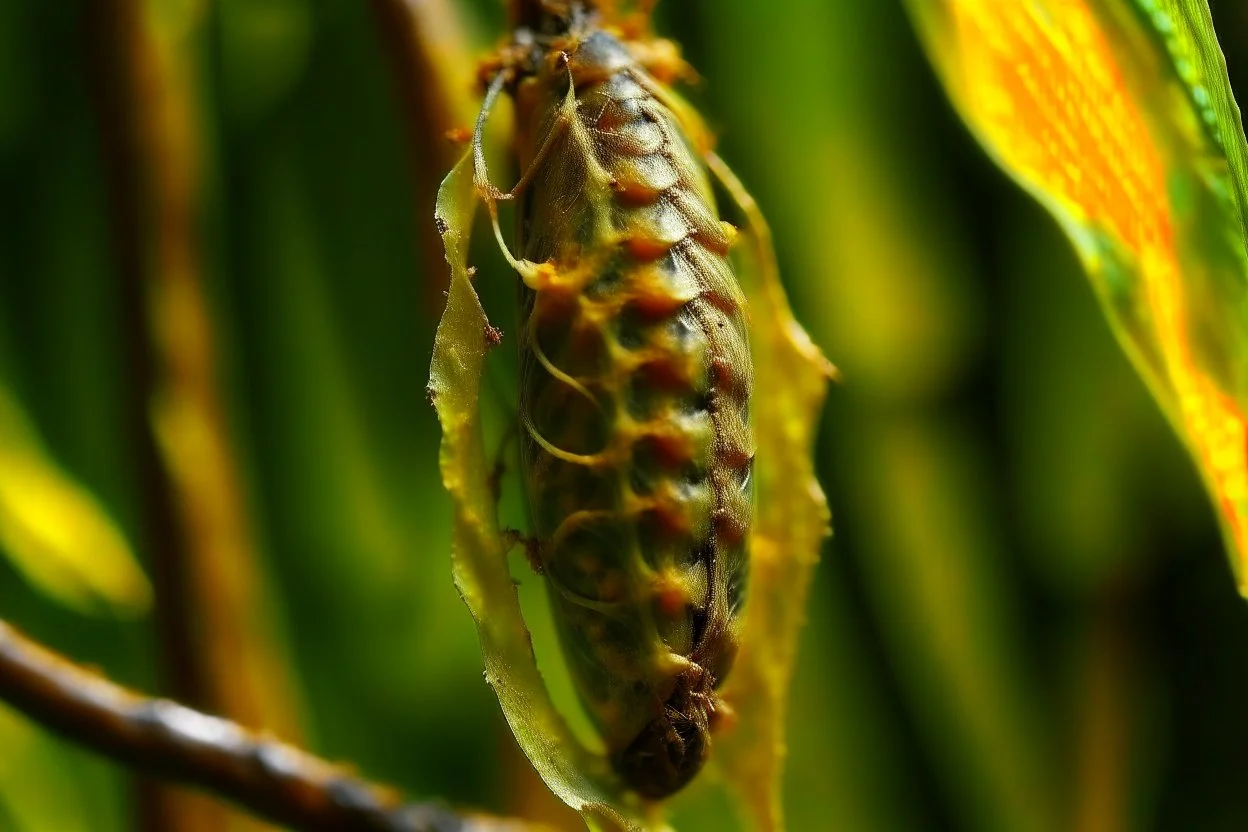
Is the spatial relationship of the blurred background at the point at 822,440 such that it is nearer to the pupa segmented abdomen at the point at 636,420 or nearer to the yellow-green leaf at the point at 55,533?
the yellow-green leaf at the point at 55,533

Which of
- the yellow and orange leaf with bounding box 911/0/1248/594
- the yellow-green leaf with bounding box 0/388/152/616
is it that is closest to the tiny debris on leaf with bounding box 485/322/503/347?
the yellow and orange leaf with bounding box 911/0/1248/594

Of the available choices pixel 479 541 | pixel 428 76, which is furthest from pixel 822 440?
pixel 479 541


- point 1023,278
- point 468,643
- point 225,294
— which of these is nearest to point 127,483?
point 225,294

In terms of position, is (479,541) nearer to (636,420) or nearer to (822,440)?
(636,420)

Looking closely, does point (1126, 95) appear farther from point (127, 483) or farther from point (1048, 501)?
point (127, 483)

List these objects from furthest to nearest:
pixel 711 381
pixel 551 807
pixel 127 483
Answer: pixel 127 483 < pixel 551 807 < pixel 711 381
